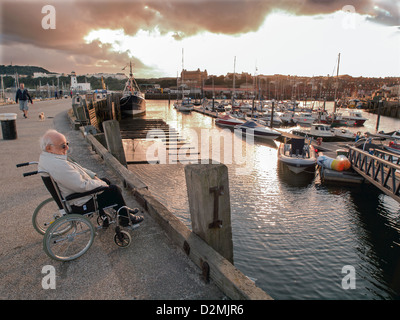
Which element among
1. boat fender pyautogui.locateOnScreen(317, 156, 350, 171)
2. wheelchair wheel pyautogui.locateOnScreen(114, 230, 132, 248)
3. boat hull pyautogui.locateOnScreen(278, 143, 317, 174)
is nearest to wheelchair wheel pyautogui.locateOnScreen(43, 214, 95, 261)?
wheelchair wheel pyautogui.locateOnScreen(114, 230, 132, 248)

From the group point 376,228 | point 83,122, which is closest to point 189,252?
point 376,228

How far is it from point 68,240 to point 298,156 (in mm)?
16504

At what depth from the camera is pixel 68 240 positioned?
389 cm

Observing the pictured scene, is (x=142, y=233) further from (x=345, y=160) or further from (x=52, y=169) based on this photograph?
(x=345, y=160)

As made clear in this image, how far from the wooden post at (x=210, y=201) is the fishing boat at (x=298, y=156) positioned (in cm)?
1427

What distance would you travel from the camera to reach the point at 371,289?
24.4 ft

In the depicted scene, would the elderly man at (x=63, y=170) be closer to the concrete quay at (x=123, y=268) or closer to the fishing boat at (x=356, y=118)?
the concrete quay at (x=123, y=268)

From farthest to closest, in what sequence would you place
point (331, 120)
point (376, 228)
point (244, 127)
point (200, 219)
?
point (331, 120), point (244, 127), point (376, 228), point (200, 219)

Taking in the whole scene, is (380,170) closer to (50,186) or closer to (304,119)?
(50,186)

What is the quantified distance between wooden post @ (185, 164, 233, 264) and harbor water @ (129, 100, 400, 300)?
399 centimetres

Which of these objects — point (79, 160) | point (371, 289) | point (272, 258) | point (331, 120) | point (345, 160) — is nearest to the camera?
point (371, 289)

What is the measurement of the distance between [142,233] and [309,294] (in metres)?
5.03

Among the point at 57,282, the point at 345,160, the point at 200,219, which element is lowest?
the point at 345,160

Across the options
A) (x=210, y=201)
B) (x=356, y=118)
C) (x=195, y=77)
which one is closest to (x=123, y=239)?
(x=210, y=201)
